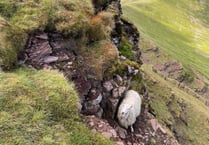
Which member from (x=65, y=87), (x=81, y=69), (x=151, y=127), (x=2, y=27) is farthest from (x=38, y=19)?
(x=151, y=127)

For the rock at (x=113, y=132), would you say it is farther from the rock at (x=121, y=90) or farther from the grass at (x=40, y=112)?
the rock at (x=121, y=90)

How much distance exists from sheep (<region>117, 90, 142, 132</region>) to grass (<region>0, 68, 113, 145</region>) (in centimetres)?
278

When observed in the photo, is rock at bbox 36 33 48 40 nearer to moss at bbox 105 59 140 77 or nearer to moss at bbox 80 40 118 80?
moss at bbox 80 40 118 80

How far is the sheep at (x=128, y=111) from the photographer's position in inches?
776

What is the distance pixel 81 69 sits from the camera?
20266 mm

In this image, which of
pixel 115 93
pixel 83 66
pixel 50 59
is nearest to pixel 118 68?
pixel 115 93

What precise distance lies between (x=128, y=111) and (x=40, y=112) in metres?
5.71

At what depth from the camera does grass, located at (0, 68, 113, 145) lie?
15.1 m

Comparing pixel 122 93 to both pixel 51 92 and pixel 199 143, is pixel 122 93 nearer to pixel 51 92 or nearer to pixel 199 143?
pixel 51 92

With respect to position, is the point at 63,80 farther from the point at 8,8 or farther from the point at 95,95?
the point at 8,8

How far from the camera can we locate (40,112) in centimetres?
1612

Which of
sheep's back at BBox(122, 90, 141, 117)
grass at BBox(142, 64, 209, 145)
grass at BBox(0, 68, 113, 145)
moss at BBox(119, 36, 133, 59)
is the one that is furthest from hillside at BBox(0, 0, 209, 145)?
grass at BBox(142, 64, 209, 145)

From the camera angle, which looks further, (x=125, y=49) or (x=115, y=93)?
(x=125, y=49)

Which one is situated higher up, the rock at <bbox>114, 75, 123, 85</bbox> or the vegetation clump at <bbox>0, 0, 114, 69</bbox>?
the vegetation clump at <bbox>0, 0, 114, 69</bbox>
